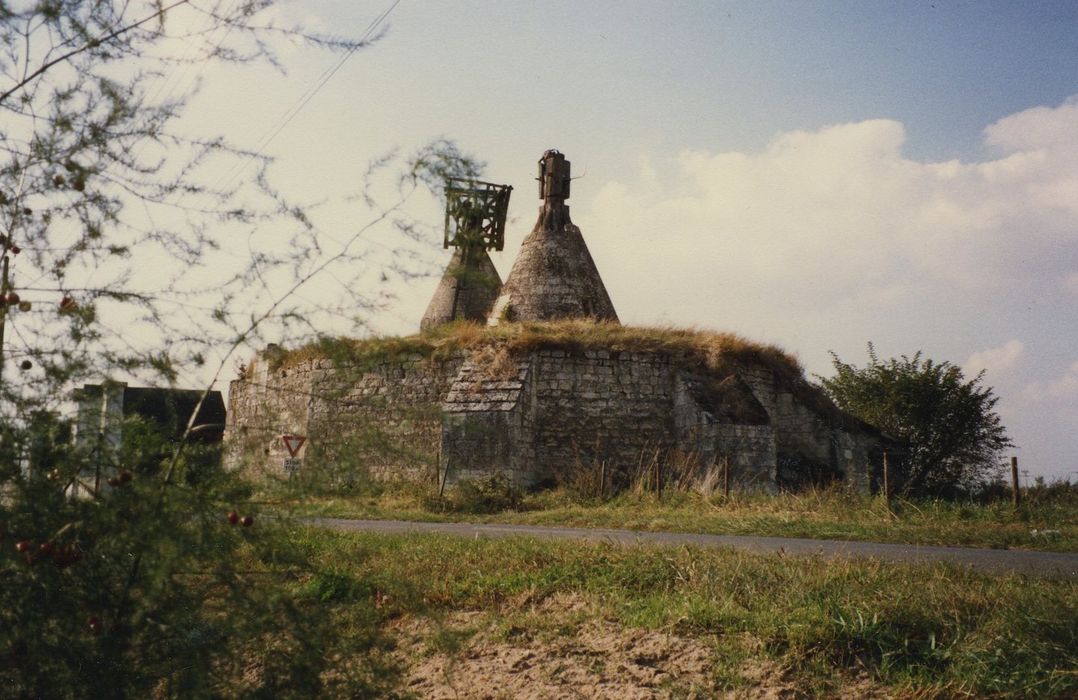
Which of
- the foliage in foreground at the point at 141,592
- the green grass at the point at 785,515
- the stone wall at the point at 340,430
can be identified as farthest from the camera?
the green grass at the point at 785,515

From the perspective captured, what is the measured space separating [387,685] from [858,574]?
315cm

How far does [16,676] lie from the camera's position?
355 centimetres

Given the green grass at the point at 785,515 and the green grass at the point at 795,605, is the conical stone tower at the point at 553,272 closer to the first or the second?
the green grass at the point at 785,515

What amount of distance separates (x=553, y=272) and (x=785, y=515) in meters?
11.0

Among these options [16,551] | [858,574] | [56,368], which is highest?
[56,368]

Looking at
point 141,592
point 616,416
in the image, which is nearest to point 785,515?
point 616,416

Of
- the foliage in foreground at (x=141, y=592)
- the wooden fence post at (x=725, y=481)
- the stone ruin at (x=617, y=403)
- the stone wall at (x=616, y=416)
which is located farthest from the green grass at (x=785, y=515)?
the foliage in foreground at (x=141, y=592)

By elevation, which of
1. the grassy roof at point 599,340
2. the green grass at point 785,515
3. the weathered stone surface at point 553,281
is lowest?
the green grass at point 785,515

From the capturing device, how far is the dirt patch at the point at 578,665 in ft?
14.9

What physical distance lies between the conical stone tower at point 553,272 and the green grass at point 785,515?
6847 mm

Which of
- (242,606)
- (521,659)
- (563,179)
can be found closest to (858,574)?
(521,659)

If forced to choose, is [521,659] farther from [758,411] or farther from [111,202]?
[758,411]

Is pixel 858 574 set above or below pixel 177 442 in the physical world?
below

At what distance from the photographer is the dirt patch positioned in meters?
4.55
